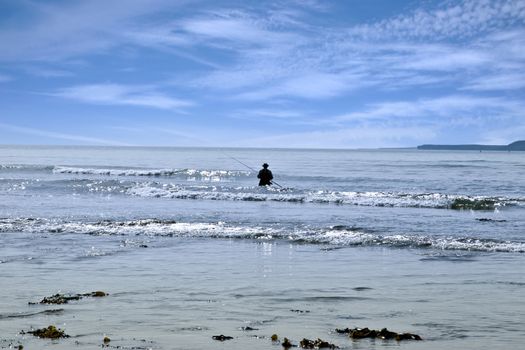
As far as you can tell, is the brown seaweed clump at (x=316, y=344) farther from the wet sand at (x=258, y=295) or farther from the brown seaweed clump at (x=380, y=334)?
the brown seaweed clump at (x=380, y=334)

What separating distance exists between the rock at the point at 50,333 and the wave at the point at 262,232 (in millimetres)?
8363

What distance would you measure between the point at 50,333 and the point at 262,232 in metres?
9.50

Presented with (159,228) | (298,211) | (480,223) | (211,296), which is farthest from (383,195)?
(211,296)

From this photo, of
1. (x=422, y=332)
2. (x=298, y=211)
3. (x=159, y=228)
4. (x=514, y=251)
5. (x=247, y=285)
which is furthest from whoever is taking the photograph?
(x=298, y=211)

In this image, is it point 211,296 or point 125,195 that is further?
point 125,195

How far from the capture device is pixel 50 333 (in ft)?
20.6

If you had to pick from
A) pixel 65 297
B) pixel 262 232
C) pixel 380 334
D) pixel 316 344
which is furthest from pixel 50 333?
pixel 262 232

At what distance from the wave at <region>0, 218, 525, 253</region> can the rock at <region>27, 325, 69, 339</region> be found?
8363mm

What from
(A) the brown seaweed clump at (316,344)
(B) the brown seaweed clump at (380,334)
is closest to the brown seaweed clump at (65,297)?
(A) the brown seaweed clump at (316,344)

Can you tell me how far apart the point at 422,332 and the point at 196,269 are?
483 centimetres

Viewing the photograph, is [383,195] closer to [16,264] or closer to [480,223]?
[480,223]

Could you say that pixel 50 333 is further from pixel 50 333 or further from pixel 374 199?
pixel 374 199

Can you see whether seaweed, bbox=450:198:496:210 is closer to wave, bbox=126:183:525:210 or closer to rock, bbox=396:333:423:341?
wave, bbox=126:183:525:210

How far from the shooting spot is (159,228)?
54.5 feet
